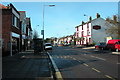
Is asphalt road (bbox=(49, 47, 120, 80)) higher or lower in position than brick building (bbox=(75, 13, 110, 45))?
lower

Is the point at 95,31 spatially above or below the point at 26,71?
above

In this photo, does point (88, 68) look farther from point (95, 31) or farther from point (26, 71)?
point (95, 31)

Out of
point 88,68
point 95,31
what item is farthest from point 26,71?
point 95,31

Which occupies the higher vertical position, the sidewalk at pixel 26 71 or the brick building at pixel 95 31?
the brick building at pixel 95 31

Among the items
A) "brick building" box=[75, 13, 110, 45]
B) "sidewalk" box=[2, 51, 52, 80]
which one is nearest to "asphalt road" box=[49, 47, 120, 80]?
"sidewalk" box=[2, 51, 52, 80]

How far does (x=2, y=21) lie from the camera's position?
2372 centimetres

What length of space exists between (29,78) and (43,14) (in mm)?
25637

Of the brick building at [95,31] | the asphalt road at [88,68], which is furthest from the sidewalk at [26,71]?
the brick building at [95,31]

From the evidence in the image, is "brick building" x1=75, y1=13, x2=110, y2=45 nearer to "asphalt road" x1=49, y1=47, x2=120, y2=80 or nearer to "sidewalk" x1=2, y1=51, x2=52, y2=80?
"asphalt road" x1=49, y1=47, x2=120, y2=80

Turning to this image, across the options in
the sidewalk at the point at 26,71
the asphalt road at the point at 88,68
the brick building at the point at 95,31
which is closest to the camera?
the sidewalk at the point at 26,71

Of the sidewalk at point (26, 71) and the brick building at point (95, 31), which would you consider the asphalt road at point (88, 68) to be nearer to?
the sidewalk at point (26, 71)

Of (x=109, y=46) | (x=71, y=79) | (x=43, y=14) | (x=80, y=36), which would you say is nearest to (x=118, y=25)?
(x=109, y=46)

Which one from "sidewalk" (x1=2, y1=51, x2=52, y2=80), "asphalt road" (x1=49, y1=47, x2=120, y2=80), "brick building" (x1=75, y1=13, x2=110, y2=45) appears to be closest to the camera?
"sidewalk" (x1=2, y1=51, x2=52, y2=80)

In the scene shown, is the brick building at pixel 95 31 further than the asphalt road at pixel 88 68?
Yes
